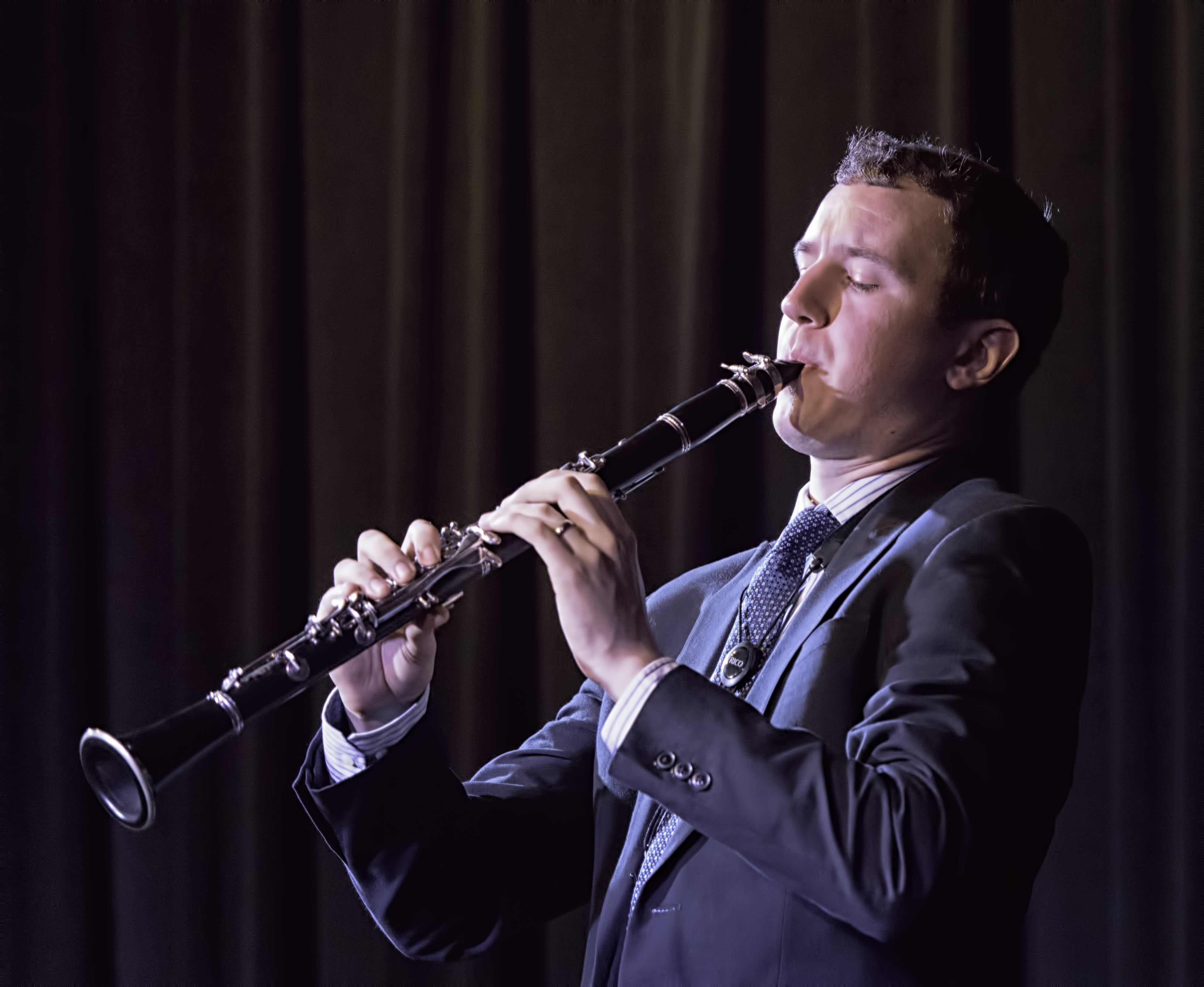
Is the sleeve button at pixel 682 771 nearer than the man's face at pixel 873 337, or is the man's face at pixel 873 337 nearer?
the sleeve button at pixel 682 771

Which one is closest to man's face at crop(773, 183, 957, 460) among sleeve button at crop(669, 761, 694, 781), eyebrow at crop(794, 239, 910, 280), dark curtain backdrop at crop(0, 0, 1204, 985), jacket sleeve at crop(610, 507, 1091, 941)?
eyebrow at crop(794, 239, 910, 280)

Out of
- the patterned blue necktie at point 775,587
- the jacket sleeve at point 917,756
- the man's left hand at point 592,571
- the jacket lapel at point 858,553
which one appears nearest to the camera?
the jacket sleeve at point 917,756

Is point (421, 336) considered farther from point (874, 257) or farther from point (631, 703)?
point (631, 703)

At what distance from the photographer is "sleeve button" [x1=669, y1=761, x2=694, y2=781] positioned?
3.71 feet

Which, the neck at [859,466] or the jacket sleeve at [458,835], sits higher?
the neck at [859,466]

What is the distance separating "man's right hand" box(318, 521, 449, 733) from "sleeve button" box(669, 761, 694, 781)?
1.30ft

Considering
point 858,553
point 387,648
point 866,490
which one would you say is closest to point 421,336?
point 387,648

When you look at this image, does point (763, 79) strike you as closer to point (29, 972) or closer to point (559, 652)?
point (559, 652)

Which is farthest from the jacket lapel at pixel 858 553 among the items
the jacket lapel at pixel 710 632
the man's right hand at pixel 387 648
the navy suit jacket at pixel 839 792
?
the man's right hand at pixel 387 648

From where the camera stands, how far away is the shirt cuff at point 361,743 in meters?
Answer: 1.51

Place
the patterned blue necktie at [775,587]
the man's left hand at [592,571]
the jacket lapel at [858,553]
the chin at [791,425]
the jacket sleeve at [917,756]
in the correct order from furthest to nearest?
the chin at [791,425] → the patterned blue necktie at [775,587] → the jacket lapel at [858,553] → the man's left hand at [592,571] → the jacket sleeve at [917,756]

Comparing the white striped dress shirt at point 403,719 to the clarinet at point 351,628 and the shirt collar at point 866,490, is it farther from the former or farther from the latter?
the clarinet at point 351,628

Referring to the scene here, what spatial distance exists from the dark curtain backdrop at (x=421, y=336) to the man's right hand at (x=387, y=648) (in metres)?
0.94

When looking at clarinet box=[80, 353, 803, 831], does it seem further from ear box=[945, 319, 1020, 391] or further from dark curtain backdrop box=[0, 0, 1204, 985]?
dark curtain backdrop box=[0, 0, 1204, 985]
